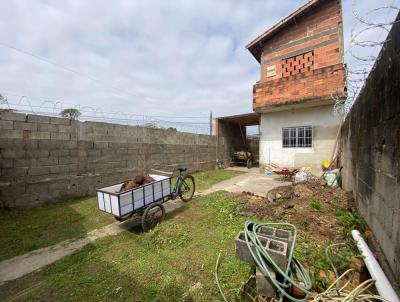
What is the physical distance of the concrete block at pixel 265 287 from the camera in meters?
1.90

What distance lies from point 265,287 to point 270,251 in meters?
0.36

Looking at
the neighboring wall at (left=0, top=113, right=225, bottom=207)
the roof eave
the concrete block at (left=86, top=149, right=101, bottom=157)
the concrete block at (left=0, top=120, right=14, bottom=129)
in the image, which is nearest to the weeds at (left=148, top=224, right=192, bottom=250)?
the neighboring wall at (left=0, top=113, right=225, bottom=207)

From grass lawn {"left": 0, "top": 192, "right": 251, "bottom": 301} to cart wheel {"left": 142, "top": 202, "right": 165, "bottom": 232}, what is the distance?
21 cm

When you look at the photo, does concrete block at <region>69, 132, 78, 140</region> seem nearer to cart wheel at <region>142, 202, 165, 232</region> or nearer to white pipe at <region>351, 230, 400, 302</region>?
cart wheel at <region>142, 202, 165, 232</region>

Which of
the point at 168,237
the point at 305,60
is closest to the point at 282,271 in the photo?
the point at 168,237

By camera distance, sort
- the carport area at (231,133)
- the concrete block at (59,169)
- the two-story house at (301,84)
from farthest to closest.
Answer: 1. the carport area at (231,133)
2. the two-story house at (301,84)
3. the concrete block at (59,169)

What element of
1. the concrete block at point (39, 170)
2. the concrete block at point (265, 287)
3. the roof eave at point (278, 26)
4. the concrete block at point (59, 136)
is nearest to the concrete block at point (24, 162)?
the concrete block at point (39, 170)

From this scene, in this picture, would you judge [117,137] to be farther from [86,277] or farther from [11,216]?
[86,277]

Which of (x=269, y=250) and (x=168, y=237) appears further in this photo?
(x=168, y=237)

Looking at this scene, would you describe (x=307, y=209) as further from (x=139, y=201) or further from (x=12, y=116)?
(x=12, y=116)

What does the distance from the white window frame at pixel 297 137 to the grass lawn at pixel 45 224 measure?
8.80m

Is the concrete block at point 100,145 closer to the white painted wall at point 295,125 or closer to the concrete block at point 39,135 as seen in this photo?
the concrete block at point 39,135

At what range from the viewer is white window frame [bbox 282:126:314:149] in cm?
934

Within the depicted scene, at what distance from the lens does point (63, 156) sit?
18.4 feet
